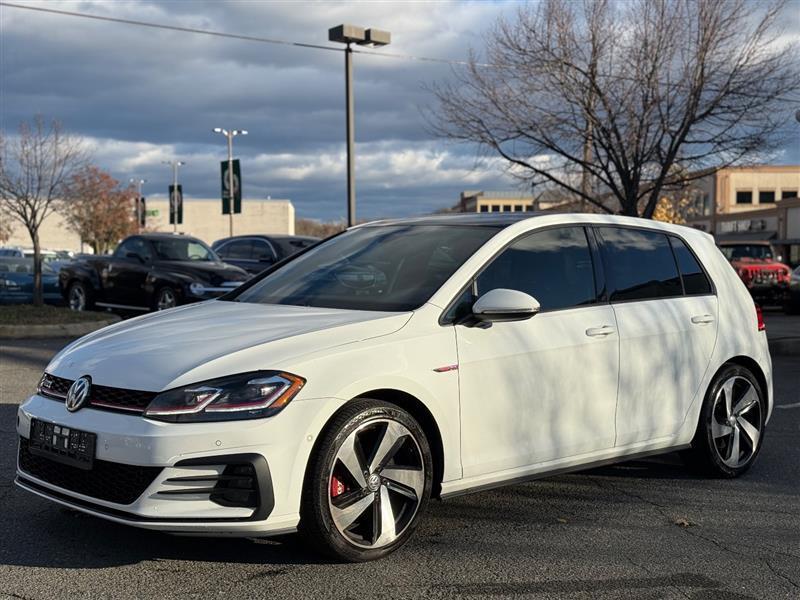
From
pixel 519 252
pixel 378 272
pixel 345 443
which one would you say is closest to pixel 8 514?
pixel 345 443

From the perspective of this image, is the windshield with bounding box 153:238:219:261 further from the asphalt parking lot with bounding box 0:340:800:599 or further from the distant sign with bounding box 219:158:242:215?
the distant sign with bounding box 219:158:242:215

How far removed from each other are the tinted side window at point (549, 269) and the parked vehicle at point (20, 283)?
16.2 m

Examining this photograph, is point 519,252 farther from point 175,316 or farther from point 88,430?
point 88,430

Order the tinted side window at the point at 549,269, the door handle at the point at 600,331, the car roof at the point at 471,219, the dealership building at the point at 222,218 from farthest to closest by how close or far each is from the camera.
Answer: the dealership building at the point at 222,218 → the car roof at the point at 471,219 → the door handle at the point at 600,331 → the tinted side window at the point at 549,269

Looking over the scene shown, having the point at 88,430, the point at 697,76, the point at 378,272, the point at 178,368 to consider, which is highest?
the point at 697,76

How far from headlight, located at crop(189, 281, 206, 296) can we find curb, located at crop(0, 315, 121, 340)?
2.19 meters

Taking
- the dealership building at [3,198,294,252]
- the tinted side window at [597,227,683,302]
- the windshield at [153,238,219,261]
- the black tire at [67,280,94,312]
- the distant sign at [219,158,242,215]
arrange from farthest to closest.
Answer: the dealership building at [3,198,294,252]
the distant sign at [219,158,242,215]
the black tire at [67,280,94,312]
the windshield at [153,238,219,261]
the tinted side window at [597,227,683,302]

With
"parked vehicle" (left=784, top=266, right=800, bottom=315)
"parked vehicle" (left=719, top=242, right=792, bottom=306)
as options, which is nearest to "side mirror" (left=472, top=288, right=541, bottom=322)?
"parked vehicle" (left=784, top=266, right=800, bottom=315)

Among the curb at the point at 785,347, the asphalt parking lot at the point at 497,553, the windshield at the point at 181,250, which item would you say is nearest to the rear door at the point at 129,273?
the windshield at the point at 181,250

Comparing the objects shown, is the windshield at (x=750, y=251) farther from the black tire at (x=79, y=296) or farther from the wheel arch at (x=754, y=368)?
the wheel arch at (x=754, y=368)

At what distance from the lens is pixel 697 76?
59.9 feet

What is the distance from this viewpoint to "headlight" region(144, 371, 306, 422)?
3.69m

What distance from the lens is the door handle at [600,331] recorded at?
4980 mm

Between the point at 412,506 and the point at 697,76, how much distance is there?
16144mm
